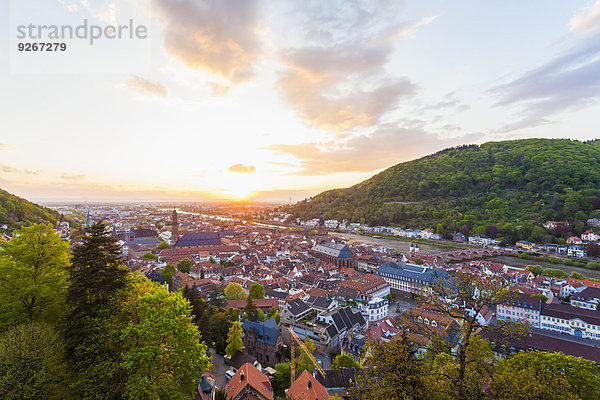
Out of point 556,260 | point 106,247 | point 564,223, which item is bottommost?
point 556,260

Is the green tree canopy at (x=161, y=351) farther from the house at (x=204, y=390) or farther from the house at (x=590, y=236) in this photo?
the house at (x=590, y=236)

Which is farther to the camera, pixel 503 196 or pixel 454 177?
pixel 454 177

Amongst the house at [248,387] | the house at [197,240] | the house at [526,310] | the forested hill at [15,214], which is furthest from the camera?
the house at [197,240]

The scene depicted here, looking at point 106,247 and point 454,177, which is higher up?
point 454,177

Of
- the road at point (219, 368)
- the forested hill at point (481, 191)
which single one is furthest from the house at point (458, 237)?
the road at point (219, 368)

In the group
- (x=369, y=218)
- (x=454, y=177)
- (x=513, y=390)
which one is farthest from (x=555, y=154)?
(x=513, y=390)

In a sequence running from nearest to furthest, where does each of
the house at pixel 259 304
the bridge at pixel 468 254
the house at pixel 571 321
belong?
the house at pixel 571 321 → the house at pixel 259 304 → the bridge at pixel 468 254

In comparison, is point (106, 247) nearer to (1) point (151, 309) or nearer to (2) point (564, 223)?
(1) point (151, 309)

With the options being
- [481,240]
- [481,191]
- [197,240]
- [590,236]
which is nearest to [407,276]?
[197,240]
